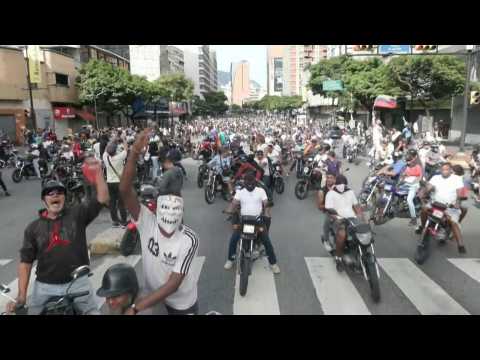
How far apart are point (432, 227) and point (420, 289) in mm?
1563

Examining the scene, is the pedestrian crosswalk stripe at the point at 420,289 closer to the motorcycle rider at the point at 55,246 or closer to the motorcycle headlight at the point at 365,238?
the motorcycle headlight at the point at 365,238

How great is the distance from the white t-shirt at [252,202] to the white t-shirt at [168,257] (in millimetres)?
3060

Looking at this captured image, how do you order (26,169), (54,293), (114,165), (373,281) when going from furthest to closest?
(26,169) → (114,165) → (373,281) → (54,293)

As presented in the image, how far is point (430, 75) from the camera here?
27.4 metres

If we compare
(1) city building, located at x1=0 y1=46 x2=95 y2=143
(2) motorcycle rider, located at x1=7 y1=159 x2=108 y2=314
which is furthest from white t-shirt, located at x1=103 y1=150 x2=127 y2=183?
(1) city building, located at x1=0 y1=46 x2=95 y2=143

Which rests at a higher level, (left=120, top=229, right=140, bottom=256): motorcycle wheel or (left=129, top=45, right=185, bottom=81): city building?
(left=129, top=45, right=185, bottom=81): city building

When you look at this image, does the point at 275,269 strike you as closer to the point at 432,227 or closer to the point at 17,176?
the point at 432,227

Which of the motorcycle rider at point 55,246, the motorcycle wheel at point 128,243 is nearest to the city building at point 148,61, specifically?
the motorcycle wheel at point 128,243

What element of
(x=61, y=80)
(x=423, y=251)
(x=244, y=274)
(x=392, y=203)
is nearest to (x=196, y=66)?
(x=61, y=80)

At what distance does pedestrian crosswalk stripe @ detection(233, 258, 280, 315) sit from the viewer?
4.77 metres

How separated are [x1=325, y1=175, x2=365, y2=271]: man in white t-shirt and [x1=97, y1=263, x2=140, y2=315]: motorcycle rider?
3861mm

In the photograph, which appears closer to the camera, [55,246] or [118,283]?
[118,283]

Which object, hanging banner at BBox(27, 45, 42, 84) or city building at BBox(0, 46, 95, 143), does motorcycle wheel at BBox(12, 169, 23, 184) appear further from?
hanging banner at BBox(27, 45, 42, 84)
